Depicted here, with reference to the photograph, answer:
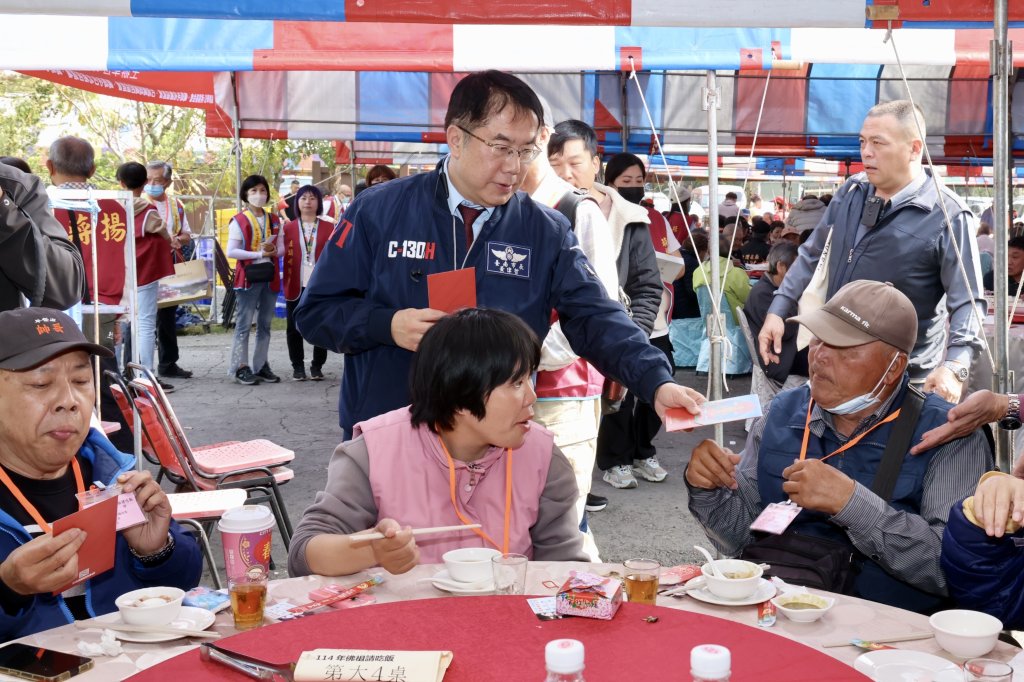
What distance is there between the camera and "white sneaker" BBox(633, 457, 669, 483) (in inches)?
257

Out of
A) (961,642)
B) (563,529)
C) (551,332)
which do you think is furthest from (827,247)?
(961,642)

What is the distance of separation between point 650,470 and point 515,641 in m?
4.78

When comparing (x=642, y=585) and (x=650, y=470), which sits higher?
(x=642, y=585)

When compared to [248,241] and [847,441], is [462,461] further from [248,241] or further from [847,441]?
[248,241]

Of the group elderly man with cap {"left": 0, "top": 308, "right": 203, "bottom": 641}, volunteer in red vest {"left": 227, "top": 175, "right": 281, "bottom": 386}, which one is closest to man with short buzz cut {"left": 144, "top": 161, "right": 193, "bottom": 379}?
volunteer in red vest {"left": 227, "top": 175, "right": 281, "bottom": 386}

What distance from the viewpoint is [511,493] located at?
257cm

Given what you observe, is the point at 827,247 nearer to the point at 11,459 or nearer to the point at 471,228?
the point at 471,228

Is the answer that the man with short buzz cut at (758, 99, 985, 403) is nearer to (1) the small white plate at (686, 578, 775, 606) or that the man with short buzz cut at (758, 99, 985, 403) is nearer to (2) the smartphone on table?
(1) the small white plate at (686, 578, 775, 606)

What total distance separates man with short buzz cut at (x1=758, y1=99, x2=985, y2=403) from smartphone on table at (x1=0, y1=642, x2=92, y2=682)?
3019mm

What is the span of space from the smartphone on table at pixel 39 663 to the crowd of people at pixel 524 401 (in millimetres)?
217

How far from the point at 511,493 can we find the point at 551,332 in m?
1.46

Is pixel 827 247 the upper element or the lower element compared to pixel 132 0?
lower

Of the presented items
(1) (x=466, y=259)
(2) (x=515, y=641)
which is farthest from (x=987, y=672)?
(1) (x=466, y=259)

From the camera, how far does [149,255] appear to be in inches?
353
